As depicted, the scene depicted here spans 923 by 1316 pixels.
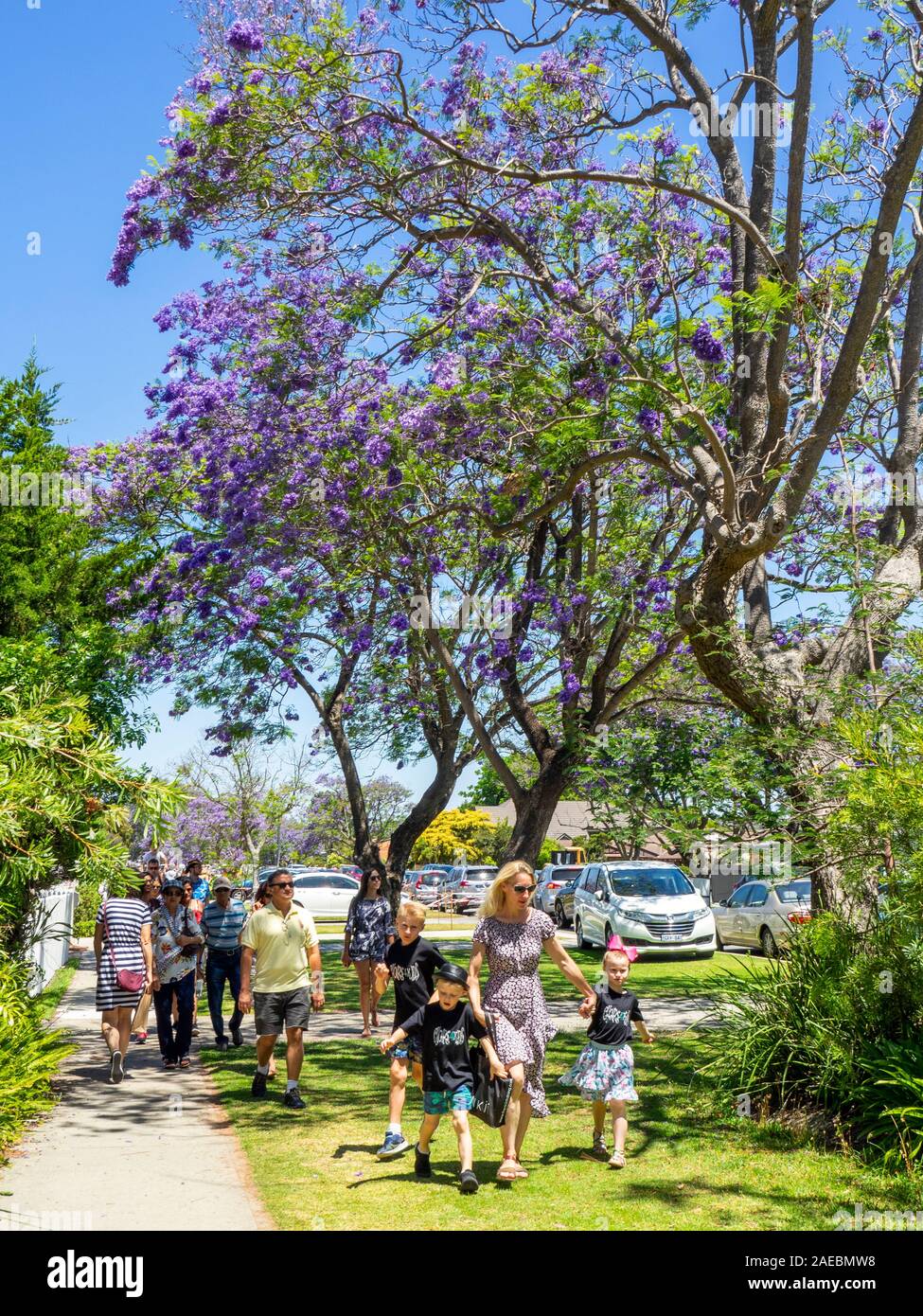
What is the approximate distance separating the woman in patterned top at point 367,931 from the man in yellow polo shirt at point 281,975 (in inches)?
109

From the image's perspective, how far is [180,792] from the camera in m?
6.78

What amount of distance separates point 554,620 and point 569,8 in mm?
7293

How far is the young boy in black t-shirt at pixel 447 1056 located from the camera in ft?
21.3

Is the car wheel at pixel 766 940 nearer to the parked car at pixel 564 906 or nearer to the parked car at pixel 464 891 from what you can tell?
the parked car at pixel 564 906

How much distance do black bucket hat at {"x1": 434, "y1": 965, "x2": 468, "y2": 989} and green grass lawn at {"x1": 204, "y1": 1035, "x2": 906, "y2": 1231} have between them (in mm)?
1058

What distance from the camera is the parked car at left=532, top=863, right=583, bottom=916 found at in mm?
32125

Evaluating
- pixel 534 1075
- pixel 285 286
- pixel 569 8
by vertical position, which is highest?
pixel 569 8

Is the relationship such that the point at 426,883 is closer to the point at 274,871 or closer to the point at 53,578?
the point at 53,578

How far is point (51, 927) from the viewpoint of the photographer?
1035 centimetres

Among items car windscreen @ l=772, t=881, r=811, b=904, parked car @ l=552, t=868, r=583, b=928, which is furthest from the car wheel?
parked car @ l=552, t=868, r=583, b=928

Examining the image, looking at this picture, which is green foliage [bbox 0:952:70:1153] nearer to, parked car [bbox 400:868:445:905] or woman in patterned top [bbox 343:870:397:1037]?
woman in patterned top [bbox 343:870:397:1037]
